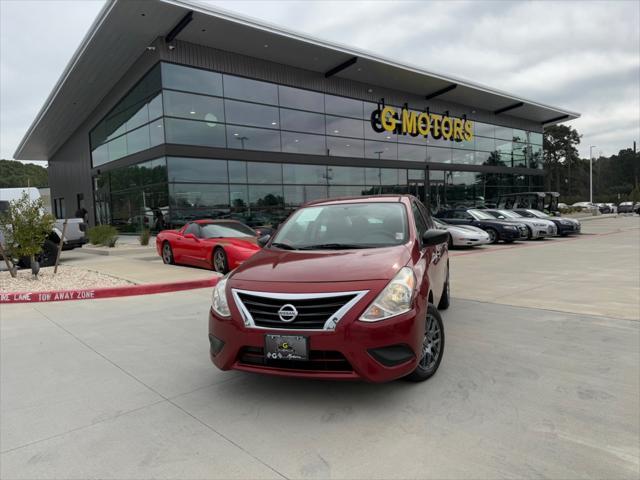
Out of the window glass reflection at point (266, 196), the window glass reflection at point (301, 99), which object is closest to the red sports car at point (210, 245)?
the window glass reflection at point (266, 196)

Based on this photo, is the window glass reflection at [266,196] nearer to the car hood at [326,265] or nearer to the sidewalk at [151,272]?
the sidewalk at [151,272]

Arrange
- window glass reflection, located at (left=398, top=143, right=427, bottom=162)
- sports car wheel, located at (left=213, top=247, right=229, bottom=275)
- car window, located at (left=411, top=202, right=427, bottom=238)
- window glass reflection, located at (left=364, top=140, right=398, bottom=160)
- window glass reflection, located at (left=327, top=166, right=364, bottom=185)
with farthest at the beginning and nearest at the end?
window glass reflection, located at (left=398, top=143, right=427, bottom=162), window glass reflection, located at (left=364, top=140, right=398, bottom=160), window glass reflection, located at (left=327, top=166, right=364, bottom=185), sports car wheel, located at (left=213, top=247, right=229, bottom=275), car window, located at (left=411, top=202, right=427, bottom=238)

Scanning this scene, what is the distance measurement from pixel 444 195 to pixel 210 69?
64.1ft

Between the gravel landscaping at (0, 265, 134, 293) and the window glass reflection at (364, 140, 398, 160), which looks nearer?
the gravel landscaping at (0, 265, 134, 293)

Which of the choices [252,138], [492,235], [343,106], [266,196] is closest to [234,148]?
[252,138]

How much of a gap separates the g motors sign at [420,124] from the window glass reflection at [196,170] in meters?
11.4

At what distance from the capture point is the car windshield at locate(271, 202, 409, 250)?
13.3 feet

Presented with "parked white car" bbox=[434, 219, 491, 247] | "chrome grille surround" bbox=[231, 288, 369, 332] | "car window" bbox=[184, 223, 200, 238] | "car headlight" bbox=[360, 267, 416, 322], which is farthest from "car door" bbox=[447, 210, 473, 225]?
"chrome grille surround" bbox=[231, 288, 369, 332]

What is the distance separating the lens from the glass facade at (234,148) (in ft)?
61.0

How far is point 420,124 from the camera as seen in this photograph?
29.6 metres

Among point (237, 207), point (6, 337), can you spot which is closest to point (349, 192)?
point (237, 207)

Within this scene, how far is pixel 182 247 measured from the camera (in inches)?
447

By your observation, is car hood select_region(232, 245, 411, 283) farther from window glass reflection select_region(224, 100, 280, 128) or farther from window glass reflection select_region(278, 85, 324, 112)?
window glass reflection select_region(278, 85, 324, 112)

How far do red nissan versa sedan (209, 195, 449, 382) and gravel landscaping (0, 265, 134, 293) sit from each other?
20.2 ft
